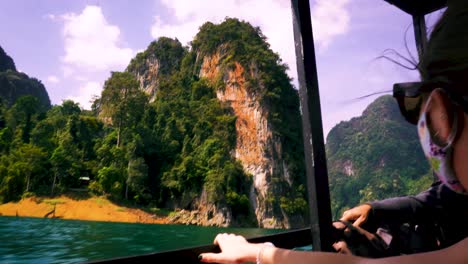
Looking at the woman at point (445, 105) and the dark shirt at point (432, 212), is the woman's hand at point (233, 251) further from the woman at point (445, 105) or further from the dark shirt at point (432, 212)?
the dark shirt at point (432, 212)

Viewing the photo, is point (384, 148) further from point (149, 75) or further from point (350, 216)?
point (149, 75)

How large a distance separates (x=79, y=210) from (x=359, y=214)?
30444 mm

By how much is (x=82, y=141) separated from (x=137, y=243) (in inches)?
680

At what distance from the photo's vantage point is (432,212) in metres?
0.81

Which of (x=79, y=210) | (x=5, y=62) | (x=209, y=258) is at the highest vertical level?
(x=5, y=62)

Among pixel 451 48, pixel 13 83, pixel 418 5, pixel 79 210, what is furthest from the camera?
pixel 13 83

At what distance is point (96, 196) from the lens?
28.2m

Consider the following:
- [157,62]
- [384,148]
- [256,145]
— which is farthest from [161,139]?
[384,148]

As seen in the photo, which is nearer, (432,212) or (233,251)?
(233,251)

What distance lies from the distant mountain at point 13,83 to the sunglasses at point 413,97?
158ft

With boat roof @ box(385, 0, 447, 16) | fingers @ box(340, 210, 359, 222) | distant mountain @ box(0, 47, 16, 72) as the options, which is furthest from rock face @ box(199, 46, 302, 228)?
distant mountain @ box(0, 47, 16, 72)

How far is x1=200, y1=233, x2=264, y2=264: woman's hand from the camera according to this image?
45 centimetres

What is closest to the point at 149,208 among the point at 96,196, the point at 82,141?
the point at 96,196

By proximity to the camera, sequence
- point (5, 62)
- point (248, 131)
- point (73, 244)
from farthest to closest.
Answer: point (5, 62)
point (248, 131)
point (73, 244)
